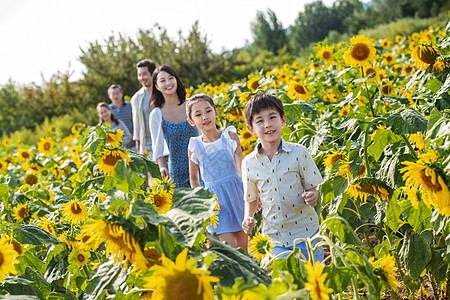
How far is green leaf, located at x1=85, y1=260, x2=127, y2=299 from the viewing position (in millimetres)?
1363

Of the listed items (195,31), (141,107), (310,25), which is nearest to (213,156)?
(141,107)

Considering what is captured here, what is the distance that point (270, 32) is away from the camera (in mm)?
37438

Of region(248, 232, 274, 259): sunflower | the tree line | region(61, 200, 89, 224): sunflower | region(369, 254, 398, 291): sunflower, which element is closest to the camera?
region(369, 254, 398, 291): sunflower

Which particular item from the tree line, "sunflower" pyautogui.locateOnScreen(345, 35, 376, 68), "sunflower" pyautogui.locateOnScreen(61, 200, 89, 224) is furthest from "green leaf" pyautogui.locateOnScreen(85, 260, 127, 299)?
the tree line

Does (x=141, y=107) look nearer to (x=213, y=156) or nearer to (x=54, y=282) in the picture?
(x=213, y=156)

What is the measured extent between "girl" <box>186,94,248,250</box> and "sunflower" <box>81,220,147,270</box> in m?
2.10

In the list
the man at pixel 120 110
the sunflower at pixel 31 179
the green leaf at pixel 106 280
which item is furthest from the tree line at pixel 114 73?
Answer: the green leaf at pixel 106 280

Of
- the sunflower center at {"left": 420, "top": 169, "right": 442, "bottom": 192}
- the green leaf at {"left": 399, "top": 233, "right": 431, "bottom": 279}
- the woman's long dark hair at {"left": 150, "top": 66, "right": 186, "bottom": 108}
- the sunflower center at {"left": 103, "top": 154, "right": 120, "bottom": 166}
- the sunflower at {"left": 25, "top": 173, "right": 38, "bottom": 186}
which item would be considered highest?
the woman's long dark hair at {"left": 150, "top": 66, "right": 186, "bottom": 108}

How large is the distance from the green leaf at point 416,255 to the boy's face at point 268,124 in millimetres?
774

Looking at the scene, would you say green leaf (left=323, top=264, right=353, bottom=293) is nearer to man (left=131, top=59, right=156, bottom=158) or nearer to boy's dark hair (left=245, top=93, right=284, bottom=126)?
boy's dark hair (left=245, top=93, right=284, bottom=126)

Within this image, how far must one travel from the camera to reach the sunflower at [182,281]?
1.03 metres

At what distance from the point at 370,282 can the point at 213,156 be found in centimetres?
218

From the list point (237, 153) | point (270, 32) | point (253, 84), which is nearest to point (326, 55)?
point (253, 84)

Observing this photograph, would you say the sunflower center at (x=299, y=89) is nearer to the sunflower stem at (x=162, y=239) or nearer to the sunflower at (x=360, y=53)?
the sunflower at (x=360, y=53)
